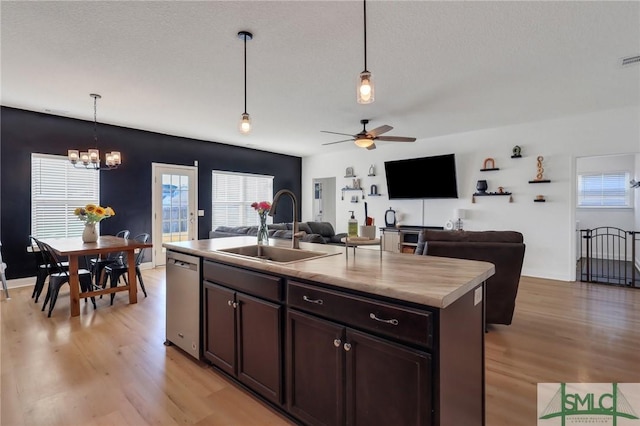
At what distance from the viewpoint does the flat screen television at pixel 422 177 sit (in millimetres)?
6359

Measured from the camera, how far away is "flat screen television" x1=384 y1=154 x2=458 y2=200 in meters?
6.36

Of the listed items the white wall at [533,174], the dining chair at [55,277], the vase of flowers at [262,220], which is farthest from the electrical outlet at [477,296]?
the white wall at [533,174]

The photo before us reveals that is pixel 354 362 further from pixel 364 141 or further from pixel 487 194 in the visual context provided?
pixel 487 194

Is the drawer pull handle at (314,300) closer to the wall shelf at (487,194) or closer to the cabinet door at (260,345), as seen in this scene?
the cabinet door at (260,345)

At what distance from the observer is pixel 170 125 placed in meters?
5.64

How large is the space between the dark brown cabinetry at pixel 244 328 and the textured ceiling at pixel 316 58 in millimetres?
1956

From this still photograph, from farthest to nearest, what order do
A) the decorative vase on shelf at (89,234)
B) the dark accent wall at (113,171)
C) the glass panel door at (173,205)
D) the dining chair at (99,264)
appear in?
the glass panel door at (173,205)
the dark accent wall at (113,171)
the dining chair at (99,264)
the decorative vase on shelf at (89,234)

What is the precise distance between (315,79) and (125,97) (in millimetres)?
2564

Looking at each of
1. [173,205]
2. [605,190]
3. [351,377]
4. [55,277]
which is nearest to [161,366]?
[351,377]

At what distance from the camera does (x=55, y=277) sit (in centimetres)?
363

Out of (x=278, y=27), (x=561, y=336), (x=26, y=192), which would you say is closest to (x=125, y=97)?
(x=26, y=192)

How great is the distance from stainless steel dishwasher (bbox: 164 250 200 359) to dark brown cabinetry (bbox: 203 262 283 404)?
0.12 metres

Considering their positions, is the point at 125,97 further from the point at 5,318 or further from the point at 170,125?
the point at 5,318

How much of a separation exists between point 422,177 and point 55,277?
6215 millimetres
